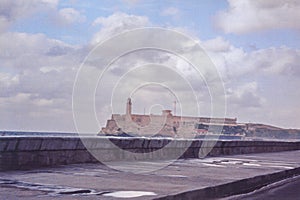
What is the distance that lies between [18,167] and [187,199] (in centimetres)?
509

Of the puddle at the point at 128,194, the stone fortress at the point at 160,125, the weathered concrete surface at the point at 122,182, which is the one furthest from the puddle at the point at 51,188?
the stone fortress at the point at 160,125

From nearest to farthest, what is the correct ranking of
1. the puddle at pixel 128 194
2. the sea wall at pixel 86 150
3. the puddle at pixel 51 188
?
the puddle at pixel 128 194
the puddle at pixel 51 188
the sea wall at pixel 86 150

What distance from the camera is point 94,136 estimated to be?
17.8 meters

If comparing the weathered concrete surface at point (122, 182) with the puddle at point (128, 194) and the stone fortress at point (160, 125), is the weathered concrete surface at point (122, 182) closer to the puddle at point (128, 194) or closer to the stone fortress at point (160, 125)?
the puddle at point (128, 194)

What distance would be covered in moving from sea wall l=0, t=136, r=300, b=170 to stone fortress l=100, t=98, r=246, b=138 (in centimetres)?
85

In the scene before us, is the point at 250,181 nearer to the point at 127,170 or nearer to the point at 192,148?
the point at 127,170

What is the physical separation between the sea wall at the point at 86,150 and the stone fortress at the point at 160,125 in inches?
33.5

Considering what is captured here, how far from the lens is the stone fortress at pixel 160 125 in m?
20.5

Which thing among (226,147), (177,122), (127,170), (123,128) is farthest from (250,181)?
(226,147)

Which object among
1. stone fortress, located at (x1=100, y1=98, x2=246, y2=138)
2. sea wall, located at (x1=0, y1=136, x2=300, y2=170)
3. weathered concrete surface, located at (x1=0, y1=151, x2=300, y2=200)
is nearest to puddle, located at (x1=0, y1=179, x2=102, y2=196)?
weathered concrete surface, located at (x1=0, y1=151, x2=300, y2=200)

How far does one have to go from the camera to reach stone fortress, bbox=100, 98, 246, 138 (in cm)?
2053

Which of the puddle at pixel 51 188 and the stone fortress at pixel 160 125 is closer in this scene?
the puddle at pixel 51 188

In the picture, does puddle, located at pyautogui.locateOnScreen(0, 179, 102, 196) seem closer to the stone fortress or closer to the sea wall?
the sea wall

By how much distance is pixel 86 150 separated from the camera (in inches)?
679
